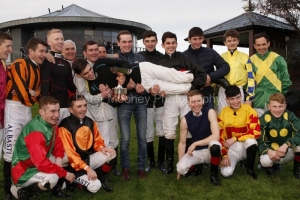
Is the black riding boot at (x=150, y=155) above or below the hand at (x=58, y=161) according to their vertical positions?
below

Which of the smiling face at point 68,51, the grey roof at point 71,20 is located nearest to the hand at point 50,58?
the smiling face at point 68,51

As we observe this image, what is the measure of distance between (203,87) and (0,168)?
4158 millimetres

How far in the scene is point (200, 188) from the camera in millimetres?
4352

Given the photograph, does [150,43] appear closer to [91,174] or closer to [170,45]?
[170,45]

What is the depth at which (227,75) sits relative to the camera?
206 inches

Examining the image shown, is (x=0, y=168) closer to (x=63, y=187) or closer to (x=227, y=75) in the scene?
(x=63, y=187)

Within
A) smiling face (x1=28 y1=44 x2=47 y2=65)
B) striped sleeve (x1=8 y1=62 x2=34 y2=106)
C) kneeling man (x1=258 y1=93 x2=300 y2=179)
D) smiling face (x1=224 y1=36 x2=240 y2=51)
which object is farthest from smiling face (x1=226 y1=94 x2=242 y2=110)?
striped sleeve (x1=8 y1=62 x2=34 y2=106)

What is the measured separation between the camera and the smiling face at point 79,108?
426 centimetres

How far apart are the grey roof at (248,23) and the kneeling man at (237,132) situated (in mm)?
12273

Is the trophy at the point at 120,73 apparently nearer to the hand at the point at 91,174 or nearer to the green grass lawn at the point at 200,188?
the hand at the point at 91,174

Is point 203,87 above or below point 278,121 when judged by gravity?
above

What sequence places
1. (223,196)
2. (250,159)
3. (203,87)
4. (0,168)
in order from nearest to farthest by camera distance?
(223,196), (250,159), (203,87), (0,168)

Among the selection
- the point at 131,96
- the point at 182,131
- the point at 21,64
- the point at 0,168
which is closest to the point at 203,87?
the point at 182,131

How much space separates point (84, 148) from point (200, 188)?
5.74 feet
